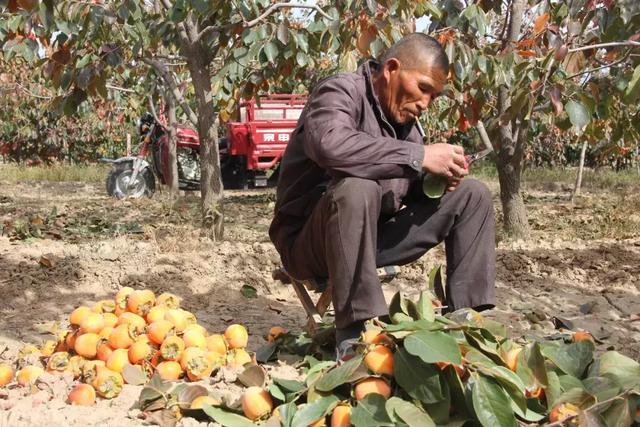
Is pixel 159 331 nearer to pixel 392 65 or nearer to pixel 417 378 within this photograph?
pixel 417 378

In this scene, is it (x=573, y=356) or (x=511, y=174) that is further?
(x=511, y=174)

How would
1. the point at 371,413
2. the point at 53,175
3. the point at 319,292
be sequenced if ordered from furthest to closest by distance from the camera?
the point at 53,175 → the point at 319,292 → the point at 371,413

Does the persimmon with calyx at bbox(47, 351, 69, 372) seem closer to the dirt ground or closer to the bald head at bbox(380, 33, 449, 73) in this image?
the dirt ground

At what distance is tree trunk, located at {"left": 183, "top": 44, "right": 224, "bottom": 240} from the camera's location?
520cm

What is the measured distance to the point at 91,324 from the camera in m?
2.50

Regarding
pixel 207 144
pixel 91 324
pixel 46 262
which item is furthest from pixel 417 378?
pixel 207 144

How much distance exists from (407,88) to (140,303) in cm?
118

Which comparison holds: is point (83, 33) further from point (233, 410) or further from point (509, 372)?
point (509, 372)

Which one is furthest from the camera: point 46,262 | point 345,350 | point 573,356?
point 46,262

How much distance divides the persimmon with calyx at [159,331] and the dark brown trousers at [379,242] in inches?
20.4

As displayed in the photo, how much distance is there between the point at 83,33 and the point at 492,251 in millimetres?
2531

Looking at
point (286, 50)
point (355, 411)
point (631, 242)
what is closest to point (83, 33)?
point (286, 50)

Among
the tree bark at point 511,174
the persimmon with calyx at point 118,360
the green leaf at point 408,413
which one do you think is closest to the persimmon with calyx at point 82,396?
the persimmon with calyx at point 118,360

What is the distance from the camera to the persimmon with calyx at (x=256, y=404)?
79.2 inches
